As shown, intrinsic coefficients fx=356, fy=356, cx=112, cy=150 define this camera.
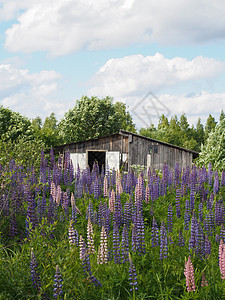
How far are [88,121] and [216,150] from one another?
1068 inches

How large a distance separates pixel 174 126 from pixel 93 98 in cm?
3231

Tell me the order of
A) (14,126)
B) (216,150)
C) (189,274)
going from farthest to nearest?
1. (14,126)
2. (216,150)
3. (189,274)

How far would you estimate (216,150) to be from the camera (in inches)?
647

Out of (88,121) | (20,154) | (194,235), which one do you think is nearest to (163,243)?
(194,235)

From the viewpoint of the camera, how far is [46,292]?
13.4ft

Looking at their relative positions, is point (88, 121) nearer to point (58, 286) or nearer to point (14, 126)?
point (14, 126)

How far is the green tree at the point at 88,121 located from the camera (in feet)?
138

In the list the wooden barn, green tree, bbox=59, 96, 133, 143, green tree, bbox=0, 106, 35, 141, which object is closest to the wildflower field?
green tree, bbox=0, 106, 35, 141

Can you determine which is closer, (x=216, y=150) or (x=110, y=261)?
(x=110, y=261)

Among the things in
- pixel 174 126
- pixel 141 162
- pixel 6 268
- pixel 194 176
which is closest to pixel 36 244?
pixel 6 268

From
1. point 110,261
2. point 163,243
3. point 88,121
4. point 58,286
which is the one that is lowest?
point 110,261

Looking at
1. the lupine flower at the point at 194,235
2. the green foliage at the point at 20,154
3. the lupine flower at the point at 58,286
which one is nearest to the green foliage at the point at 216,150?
the green foliage at the point at 20,154

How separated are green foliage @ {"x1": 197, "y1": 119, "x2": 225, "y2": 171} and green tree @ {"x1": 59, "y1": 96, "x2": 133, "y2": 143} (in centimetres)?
2466

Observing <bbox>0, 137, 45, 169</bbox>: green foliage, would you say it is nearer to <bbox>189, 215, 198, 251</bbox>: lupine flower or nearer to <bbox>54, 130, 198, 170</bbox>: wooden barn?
<bbox>189, 215, 198, 251</bbox>: lupine flower
